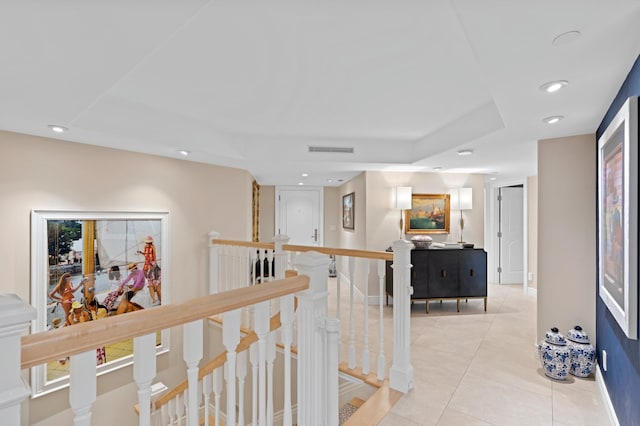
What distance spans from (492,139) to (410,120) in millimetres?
767

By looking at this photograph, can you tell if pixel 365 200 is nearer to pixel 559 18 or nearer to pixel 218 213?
pixel 218 213

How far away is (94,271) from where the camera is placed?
3.11 m

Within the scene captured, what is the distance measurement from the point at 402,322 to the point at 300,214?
193 inches

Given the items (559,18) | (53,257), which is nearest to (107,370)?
(53,257)

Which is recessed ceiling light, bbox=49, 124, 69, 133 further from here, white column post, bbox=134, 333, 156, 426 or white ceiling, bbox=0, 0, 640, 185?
white column post, bbox=134, 333, 156, 426

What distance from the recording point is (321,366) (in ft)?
4.16

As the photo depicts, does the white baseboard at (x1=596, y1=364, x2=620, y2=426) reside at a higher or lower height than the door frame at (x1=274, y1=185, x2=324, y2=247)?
lower

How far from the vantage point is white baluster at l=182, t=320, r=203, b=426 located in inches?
35.7

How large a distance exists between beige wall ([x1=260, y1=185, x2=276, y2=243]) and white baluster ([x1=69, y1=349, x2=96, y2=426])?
6356 mm

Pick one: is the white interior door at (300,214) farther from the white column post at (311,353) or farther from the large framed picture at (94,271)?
the white column post at (311,353)

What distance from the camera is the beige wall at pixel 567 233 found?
2797 millimetres

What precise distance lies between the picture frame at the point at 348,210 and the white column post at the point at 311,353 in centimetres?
433

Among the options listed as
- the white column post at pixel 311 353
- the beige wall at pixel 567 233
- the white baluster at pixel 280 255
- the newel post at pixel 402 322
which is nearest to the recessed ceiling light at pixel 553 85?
the newel post at pixel 402 322

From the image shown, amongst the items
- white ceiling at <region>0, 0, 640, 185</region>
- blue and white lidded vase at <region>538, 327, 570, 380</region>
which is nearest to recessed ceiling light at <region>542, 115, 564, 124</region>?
white ceiling at <region>0, 0, 640, 185</region>
